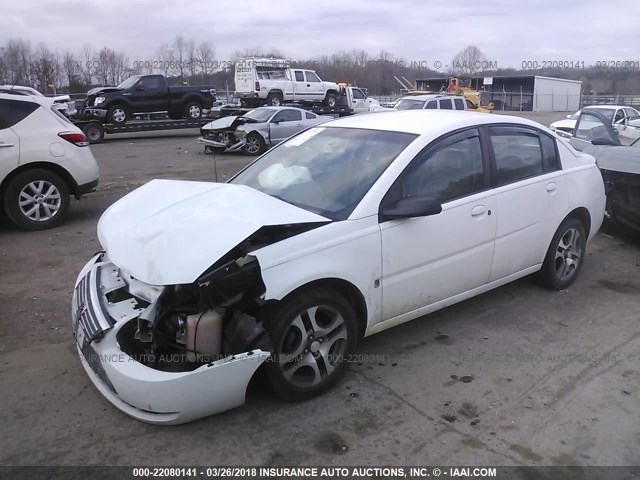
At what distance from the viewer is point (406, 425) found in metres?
3.02

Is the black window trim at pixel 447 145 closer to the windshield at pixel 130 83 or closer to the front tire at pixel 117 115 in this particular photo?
the front tire at pixel 117 115

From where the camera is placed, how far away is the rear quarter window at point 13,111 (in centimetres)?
684

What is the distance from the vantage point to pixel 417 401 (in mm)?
3258

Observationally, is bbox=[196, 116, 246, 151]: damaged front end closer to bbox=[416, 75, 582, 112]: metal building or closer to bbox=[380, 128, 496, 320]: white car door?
bbox=[380, 128, 496, 320]: white car door

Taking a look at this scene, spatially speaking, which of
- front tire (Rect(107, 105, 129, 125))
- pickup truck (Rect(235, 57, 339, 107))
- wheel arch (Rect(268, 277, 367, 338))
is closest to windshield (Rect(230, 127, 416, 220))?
wheel arch (Rect(268, 277, 367, 338))

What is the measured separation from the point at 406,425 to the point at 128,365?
5.04 feet

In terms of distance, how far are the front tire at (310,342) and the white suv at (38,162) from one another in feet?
17.7

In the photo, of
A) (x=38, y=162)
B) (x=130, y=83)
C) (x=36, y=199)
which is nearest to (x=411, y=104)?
(x=130, y=83)

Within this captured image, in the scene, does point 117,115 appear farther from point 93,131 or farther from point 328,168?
point 328,168

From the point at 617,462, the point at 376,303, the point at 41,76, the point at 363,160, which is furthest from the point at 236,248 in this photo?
the point at 41,76

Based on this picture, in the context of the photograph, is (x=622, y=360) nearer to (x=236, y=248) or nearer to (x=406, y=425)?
(x=406, y=425)

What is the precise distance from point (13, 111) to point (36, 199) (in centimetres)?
114

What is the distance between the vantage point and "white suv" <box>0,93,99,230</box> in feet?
22.5

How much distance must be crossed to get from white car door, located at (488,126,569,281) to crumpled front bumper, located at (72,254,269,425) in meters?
2.32
